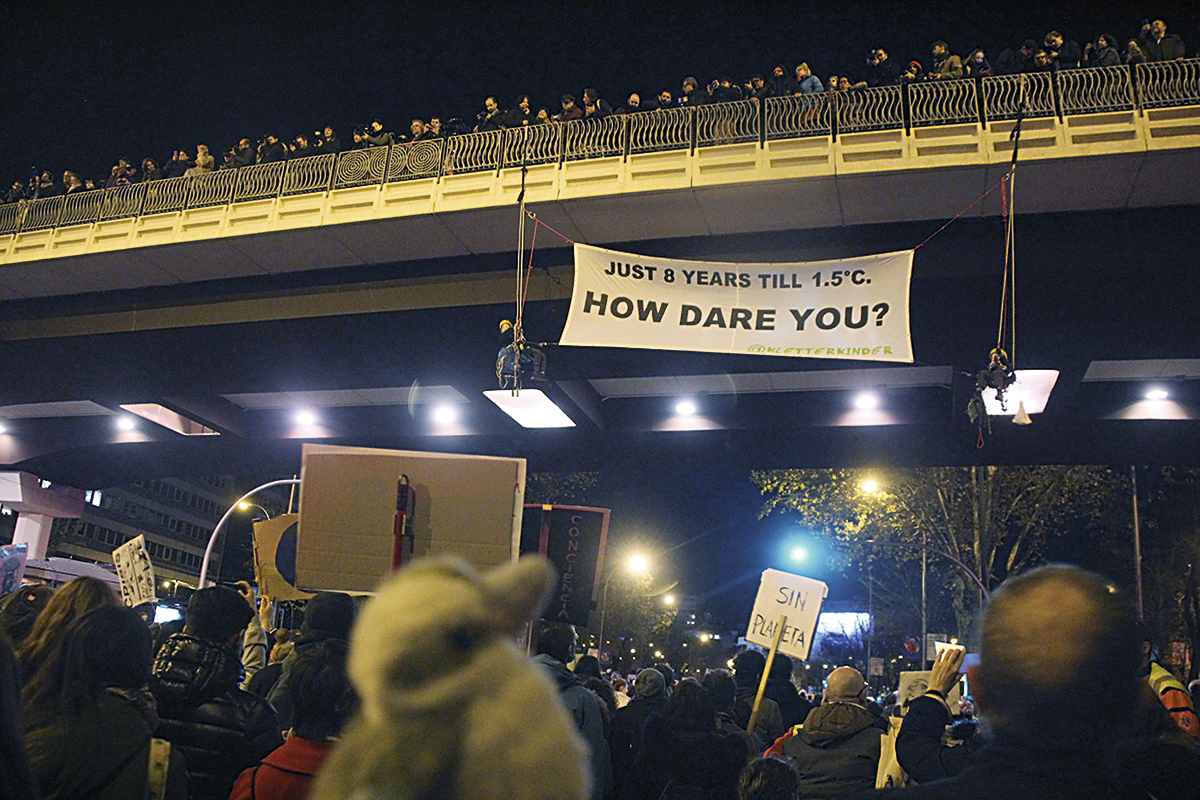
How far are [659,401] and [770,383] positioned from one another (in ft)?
8.51

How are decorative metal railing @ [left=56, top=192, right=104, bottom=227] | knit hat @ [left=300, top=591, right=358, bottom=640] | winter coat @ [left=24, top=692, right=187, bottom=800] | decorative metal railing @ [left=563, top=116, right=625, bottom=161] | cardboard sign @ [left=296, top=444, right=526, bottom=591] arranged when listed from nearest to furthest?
winter coat @ [left=24, top=692, right=187, bottom=800], knit hat @ [left=300, top=591, right=358, bottom=640], cardboard sign @ [left=296, top=444, right=526, bottom=591], decorative metal railing @ [left=563, top=116, right=625, bottom=161], decorative metal railing @ [left=56, top=192, right=104, bottom=227]

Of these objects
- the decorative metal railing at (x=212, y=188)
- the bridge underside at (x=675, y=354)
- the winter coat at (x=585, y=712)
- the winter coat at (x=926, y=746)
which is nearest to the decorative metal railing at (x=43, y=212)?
the bridge underside at (x=675, y=354)

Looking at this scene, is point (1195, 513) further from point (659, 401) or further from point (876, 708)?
point (876, 708)

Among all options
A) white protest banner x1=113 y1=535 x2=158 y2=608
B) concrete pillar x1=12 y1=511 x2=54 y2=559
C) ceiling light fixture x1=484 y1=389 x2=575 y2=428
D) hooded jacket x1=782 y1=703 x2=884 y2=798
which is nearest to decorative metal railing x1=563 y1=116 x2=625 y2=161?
ceiling light fixture x1=484 y1=389 x2=575 y2=428

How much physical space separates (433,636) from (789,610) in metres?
9.19

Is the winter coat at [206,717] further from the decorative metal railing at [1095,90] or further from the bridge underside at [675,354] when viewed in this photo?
the decorative metal railing at [1095,90]

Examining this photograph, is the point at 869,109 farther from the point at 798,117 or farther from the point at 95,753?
the point at 95,753

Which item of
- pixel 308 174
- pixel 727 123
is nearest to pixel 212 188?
pixel 308 174

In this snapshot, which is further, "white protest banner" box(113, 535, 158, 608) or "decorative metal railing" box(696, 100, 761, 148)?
"decorative metal railing" box(696, 100, 761, 148)

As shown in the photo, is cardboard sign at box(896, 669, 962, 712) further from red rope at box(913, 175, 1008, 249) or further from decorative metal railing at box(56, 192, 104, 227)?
decorative metal railing at box(56, 192, 104, 227)

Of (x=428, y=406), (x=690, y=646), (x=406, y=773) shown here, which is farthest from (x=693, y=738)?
(x=690, y=646)

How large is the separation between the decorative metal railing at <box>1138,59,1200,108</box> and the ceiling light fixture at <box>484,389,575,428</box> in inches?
422

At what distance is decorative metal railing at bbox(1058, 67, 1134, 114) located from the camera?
13.0 m

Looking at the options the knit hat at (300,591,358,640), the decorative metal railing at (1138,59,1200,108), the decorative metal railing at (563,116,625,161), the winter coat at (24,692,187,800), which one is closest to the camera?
the winter coat at (24,692,187,800)
